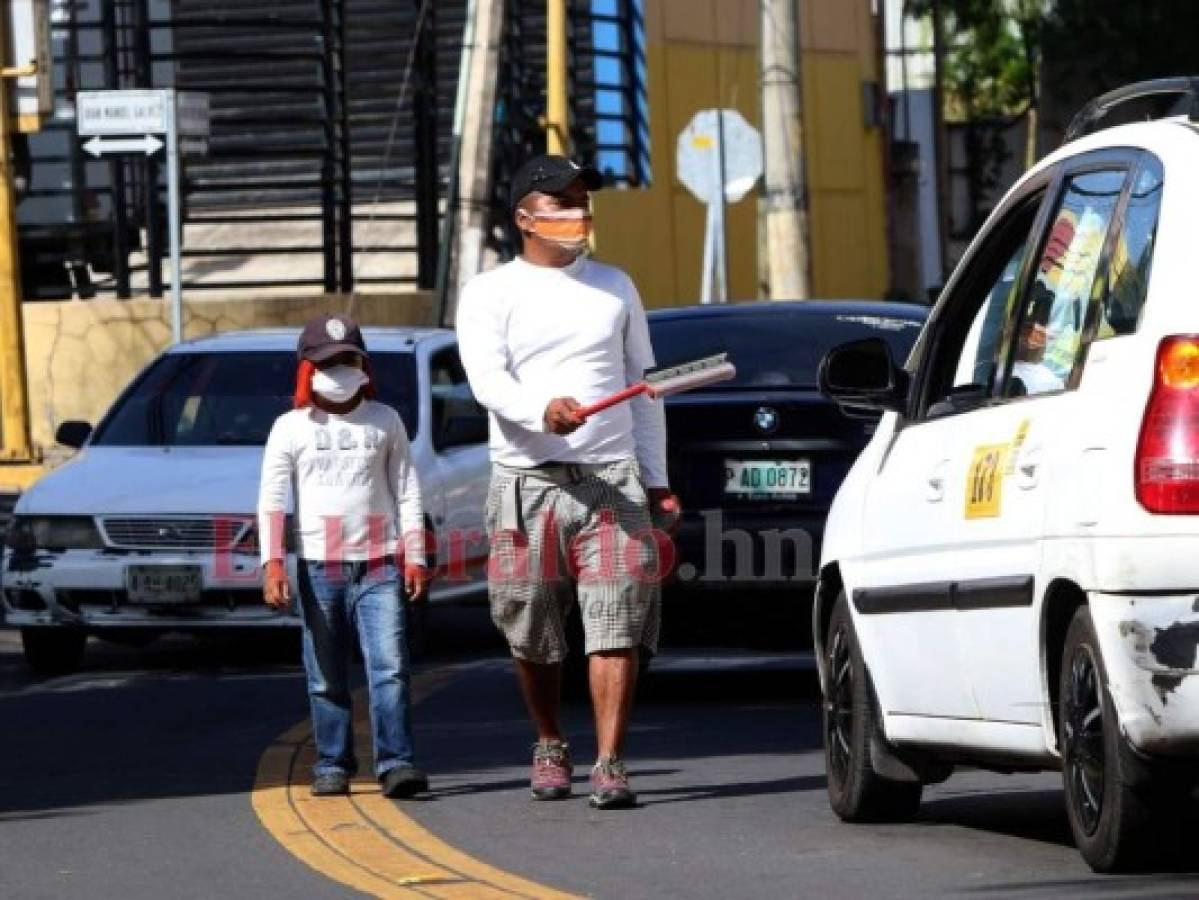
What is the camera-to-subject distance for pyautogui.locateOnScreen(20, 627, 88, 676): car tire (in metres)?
16.0

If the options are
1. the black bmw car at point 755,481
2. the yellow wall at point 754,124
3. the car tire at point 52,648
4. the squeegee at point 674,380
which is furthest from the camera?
the yellow wall at point 754,124

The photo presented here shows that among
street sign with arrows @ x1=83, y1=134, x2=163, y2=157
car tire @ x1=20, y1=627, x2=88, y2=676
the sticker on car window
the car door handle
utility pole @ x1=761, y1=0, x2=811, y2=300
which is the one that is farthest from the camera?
street sign with arrows @ x1=83, y1=134, x2=163, y2=157

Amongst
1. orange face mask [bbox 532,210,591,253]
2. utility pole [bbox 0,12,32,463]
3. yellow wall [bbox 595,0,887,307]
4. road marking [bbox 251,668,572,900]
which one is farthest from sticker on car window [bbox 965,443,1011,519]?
yellow wall [bbox 595,0,887,307]

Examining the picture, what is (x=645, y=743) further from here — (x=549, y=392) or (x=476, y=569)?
(x=476, y=569)

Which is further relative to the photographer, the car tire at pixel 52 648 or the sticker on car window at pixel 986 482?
the car tire at pixel 52 648

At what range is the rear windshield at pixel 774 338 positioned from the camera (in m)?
13.8

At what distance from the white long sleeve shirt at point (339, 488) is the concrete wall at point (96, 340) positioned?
19306 millimetres

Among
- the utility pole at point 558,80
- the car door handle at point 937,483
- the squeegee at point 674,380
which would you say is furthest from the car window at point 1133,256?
the utility pole at point 558,80

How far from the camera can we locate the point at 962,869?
332 inches

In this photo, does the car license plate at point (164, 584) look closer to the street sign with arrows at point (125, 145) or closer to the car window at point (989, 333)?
the car window at point (989, 333)

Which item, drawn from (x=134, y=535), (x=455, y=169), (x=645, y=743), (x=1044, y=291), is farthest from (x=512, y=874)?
(x=455, y=169)

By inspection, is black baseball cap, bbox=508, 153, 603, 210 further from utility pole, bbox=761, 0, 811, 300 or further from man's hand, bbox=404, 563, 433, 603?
utility pole, bbox=761, 0, 811, 300

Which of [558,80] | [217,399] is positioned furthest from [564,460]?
[558,80]

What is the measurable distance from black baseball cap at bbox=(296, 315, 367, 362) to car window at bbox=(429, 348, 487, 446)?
606cm
